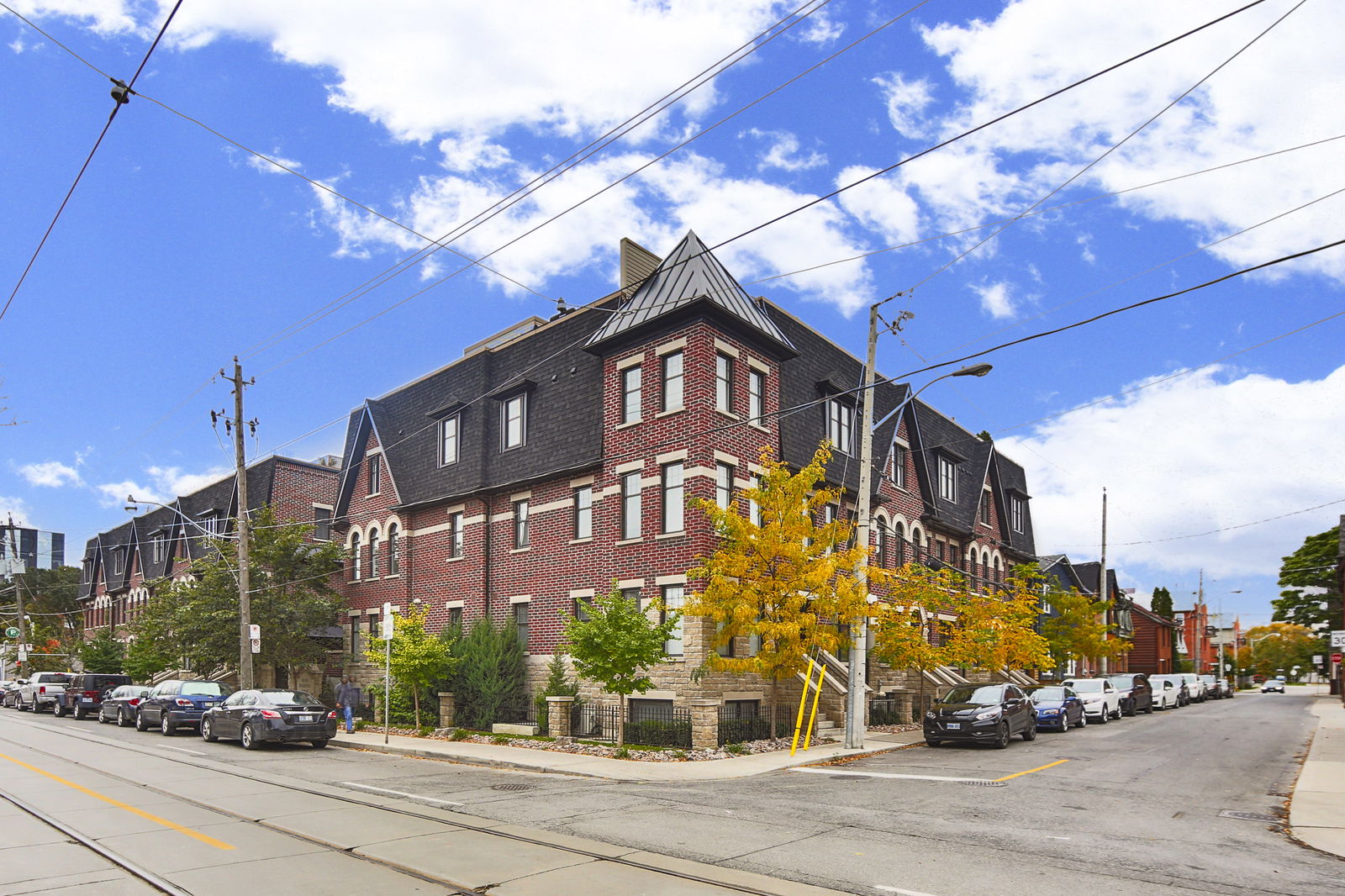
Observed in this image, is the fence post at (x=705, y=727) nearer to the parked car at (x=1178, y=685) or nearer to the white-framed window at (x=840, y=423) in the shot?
the white-framed window at (x=840, y=423)

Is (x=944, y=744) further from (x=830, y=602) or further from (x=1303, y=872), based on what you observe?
(x=1303, y=872)

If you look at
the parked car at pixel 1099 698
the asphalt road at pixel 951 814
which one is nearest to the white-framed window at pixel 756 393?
the asphalt road at pixel 951 814

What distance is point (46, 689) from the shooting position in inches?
1684

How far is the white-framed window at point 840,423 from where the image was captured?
30453 mm

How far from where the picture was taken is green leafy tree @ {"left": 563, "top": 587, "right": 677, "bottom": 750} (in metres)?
20.5

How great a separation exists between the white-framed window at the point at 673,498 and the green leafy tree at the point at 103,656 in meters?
38.4

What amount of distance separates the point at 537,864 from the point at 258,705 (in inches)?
697

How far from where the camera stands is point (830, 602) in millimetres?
21000

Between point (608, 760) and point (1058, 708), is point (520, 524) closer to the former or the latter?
point (608, 760)

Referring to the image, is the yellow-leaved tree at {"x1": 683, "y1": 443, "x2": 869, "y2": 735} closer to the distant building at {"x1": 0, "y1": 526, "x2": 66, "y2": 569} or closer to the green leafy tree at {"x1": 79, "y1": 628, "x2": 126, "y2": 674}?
the green leafy tree at {"x1": 79, "y1": 628, "x2": 126, "y2": 674}

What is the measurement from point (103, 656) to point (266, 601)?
73.9 ft

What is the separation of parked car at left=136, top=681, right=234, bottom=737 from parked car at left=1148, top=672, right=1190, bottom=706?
39878 millimetres

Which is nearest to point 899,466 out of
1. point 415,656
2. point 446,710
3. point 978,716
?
point 978,716

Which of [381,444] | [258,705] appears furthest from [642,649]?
[381,444]
